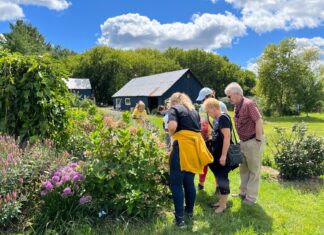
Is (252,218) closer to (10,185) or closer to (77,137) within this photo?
(77,137)

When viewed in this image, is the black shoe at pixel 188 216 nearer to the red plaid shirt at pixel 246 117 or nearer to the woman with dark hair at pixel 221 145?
the woman with dark hair at pixel 221 145

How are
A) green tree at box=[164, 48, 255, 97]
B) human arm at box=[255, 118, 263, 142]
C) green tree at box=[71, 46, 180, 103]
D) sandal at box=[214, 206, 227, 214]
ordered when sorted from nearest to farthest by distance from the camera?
sandal at box=[214, 206, 227, 214] → human arm at box=[255, 118, 263, 142] → green tree at box=[71, 46, 180, 103] → green tree at box=[164, 48, 255, 97]

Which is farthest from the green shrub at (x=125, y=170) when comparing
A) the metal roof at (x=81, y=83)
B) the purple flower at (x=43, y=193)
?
the metal roof at (x=81, y=83)

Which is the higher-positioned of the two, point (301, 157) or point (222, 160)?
point (222, 160)

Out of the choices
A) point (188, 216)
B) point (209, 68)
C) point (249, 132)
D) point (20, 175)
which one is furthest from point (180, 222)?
point (209, 68)

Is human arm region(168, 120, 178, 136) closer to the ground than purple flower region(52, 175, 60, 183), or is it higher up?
higher up

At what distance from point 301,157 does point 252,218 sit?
2.47 metres

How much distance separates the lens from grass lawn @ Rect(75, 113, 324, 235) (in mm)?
3992

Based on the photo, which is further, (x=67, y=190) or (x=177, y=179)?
(x=177, y=179)

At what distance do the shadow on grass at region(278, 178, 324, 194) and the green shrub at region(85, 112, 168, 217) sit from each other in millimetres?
2985

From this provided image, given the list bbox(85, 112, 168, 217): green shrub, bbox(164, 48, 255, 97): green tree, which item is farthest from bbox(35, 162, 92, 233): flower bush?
bbox(164, 48, 255, 97): green tree

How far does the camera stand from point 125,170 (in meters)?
4.00

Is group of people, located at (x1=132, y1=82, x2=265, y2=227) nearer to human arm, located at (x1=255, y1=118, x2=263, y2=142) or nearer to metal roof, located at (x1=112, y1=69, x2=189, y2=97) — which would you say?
human arm, located at (x1=255, y1=118, x2=263, y2=142)

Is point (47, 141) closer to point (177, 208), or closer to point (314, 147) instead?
point (177, 208)
